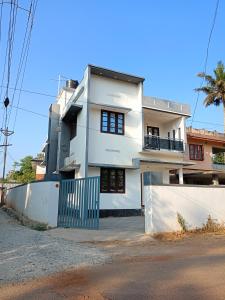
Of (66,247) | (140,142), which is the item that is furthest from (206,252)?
(140,142)

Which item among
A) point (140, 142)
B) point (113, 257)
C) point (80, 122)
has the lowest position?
point (113, 257)

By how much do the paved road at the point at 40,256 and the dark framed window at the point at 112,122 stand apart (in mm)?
9556

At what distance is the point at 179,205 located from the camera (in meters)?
10.6

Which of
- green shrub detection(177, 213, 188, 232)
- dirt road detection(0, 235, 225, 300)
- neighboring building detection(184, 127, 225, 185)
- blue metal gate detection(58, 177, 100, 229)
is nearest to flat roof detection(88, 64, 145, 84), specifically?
neighboring building detection(184, 127, 225, 185)

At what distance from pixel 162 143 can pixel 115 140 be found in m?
4.37

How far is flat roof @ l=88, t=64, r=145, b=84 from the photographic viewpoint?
17422 mm

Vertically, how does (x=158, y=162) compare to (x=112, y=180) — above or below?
above

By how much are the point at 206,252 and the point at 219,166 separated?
19.7 m

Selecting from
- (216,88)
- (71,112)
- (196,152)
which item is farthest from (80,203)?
(216,88)

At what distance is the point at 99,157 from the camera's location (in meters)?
17.0

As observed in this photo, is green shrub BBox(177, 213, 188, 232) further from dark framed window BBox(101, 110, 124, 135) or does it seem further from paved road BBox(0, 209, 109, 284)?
dark framed window BBox(101, 110, 124, 135)

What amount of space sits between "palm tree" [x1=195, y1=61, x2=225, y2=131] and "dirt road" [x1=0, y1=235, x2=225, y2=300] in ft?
75.7

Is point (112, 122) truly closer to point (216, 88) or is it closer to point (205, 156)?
point (205, 156)

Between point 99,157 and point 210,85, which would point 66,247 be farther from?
point 210,85
